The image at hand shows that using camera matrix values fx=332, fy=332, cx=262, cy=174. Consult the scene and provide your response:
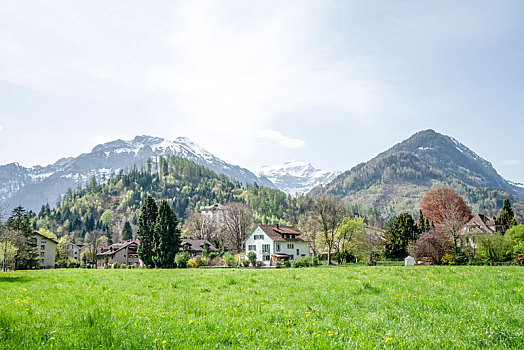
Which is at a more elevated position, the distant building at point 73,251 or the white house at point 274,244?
the white house at point 274,244

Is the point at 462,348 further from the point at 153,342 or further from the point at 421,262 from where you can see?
the point at 421,262

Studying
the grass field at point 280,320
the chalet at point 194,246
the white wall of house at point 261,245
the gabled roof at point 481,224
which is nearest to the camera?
the grass field at point 280,320

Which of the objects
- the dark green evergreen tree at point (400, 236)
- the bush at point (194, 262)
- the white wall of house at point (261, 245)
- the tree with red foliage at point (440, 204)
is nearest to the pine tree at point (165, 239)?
the bush at point (194, 262)

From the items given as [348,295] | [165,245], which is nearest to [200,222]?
[165,245]

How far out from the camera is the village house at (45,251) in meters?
106

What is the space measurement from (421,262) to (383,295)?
51540 millimetres

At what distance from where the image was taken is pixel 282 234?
85.3 m

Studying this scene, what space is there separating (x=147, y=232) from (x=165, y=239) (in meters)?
5.56

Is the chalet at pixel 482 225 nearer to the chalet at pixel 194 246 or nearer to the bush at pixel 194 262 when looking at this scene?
the bush at pixel 194 262

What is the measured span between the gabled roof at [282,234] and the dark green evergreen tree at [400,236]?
2263 cm

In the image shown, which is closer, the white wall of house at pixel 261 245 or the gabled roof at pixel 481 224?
the white wall of house at pixel 261 245

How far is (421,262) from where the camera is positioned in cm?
5675

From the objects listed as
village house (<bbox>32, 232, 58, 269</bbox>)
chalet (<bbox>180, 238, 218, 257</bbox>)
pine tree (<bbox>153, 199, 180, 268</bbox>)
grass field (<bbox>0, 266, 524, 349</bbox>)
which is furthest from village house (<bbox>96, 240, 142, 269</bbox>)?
grass field (<bbox>0, 266, 524, 349</bbox>)

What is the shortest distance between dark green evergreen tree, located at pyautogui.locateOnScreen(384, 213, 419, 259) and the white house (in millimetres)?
21774
